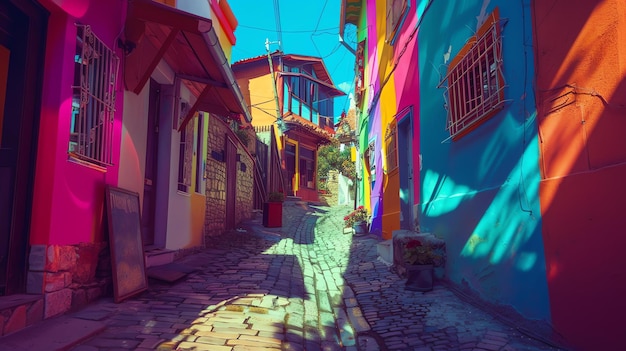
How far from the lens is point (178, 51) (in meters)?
5.91

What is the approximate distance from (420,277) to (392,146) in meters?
3.68

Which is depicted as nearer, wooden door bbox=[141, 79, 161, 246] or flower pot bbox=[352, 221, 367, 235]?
wooden door bbox=[141, 79, 161, 246]

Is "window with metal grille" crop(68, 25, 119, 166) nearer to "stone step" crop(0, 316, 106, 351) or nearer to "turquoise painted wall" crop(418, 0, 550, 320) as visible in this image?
"stone step" crop(0, 316, 106, 351)

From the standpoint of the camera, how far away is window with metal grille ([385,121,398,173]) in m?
7.93

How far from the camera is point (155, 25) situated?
512cm

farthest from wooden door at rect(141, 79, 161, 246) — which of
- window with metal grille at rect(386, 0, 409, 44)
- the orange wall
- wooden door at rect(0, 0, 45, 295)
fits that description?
the orange wall

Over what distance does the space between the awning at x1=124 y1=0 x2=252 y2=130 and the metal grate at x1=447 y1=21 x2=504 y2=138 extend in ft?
9.80

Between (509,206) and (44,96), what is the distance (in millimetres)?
4107

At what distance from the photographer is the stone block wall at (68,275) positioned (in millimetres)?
3277

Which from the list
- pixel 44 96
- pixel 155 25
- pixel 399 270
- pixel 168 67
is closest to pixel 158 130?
pixel 168 67

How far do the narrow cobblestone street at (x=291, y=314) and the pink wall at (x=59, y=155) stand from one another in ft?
2.53

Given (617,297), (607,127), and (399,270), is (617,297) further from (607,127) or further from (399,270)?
(399,270)

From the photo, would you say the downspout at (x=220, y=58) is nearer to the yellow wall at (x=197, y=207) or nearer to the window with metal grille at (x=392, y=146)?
the yellow wall at (x=197, y=207)

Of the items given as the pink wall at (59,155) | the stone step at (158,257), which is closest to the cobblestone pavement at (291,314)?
the stone step at (158,257)
